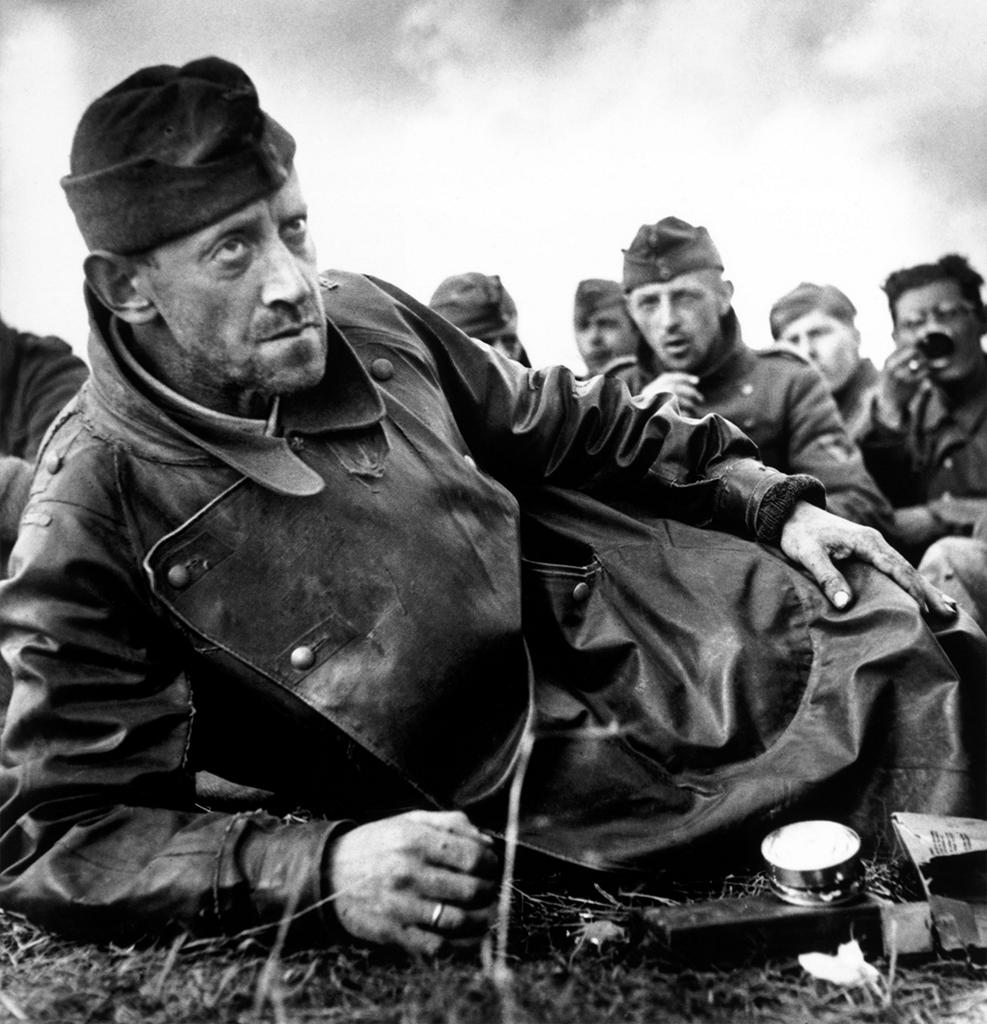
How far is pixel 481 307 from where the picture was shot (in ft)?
16.2

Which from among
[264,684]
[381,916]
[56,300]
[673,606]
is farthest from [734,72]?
[381,916]

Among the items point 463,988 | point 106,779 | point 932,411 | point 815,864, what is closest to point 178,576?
point 106,779

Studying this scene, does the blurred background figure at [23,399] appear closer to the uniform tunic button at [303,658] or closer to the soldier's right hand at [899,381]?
the uniform tunic button at [303,658]

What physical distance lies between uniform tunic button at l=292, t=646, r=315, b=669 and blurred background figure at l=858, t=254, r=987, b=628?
338 centimetres

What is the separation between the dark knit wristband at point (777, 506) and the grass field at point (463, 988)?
38.9 inches

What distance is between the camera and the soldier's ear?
2400 millimetres

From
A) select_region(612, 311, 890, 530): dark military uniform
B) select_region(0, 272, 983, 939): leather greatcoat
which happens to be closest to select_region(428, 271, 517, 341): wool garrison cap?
select_region(612, 311, 890, 530): dark military uniform

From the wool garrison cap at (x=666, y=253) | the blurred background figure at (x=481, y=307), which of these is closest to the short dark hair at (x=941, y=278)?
the wool garrison cap at (x=666, y=253)

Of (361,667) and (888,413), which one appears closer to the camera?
(361,667)

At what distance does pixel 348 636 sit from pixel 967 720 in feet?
3.89

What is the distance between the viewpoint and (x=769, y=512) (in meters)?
2.84

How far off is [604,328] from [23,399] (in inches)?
98.7

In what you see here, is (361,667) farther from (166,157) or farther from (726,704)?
(166,157)

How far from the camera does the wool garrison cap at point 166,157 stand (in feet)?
7.60
